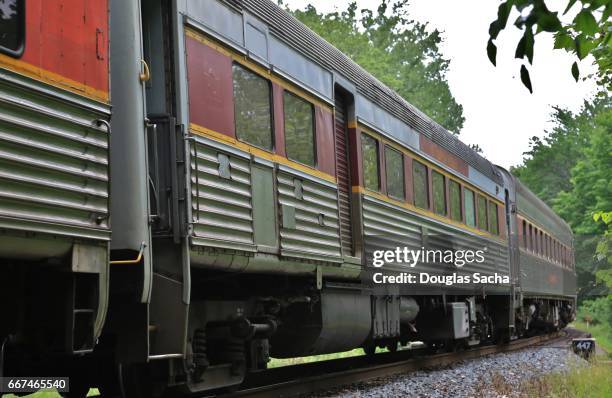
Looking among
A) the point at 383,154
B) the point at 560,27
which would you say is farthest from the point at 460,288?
the point at 560,27

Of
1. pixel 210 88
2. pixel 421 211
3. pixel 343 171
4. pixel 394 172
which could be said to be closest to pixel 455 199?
pixel 421 211

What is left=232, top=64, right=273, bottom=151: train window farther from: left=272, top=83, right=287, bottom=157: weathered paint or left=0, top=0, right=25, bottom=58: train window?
left=0, top=0, right=25, bottom=58: train window

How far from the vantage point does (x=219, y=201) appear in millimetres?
6223

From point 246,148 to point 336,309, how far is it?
8.22ft

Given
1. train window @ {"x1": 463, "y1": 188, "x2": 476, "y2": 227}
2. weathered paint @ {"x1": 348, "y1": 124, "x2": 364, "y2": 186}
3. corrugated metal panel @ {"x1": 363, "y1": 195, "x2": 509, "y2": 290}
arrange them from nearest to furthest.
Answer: weathered paint @ {"x1": 348, "y1": 124, "x2": 364, "y2": 186} → corrugated metal panel @ {"x1": 363, "y1": 195, "x2": 509, "y2": 290} → train window @ {"x1": 463, "y1": 188, "x2": 476, "y2": 227}

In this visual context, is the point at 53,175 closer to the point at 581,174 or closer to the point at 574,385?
the point at 574,385

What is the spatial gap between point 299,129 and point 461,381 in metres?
3.98

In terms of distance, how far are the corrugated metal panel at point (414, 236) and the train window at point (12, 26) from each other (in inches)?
227

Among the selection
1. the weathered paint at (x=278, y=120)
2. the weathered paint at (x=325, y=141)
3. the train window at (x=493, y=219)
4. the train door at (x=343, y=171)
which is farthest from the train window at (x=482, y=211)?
the weathered paint at (x=278, y=120)

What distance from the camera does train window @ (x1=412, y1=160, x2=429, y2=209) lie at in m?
12.0

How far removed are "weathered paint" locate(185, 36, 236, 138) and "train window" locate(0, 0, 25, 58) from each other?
6.03 feet

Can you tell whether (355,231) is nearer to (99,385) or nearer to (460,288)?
(99,385)

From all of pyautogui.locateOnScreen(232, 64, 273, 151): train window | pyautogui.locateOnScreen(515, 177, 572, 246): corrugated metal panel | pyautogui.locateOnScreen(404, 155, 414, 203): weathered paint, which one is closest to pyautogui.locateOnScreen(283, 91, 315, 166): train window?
pyautogui.locateOnScreen(232, 64, 273, 151): train window

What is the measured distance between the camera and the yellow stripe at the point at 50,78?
4191 mm
